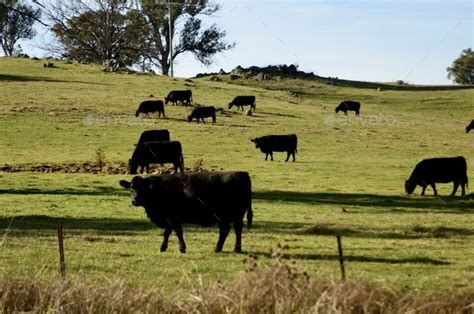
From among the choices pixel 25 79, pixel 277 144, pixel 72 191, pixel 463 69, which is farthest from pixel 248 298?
pixel 463 69

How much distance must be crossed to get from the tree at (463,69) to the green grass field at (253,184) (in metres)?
53.0

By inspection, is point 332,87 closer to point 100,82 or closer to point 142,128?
point 100,82

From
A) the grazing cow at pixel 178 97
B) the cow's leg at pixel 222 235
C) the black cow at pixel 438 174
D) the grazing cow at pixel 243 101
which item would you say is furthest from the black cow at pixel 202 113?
the cow's leg at pixel 222 235

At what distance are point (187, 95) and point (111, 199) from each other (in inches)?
1545

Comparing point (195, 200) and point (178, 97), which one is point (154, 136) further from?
point (195, 200)

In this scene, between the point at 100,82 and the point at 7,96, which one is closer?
the point at 7,96

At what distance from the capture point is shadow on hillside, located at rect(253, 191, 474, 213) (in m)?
28.0

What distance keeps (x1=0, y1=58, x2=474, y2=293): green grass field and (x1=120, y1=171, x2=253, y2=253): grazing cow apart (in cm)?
56

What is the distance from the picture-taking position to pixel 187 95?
67188 mm

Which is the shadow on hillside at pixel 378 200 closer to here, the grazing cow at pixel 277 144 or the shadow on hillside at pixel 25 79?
the grazing cow at pixel 277 144

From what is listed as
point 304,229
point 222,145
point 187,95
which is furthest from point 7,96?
point 304,229

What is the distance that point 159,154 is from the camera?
1582 inches

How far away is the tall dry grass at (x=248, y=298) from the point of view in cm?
1046

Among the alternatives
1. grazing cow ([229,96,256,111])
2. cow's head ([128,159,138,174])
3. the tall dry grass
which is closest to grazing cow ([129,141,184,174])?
cow's head ([128,159,138,174])
